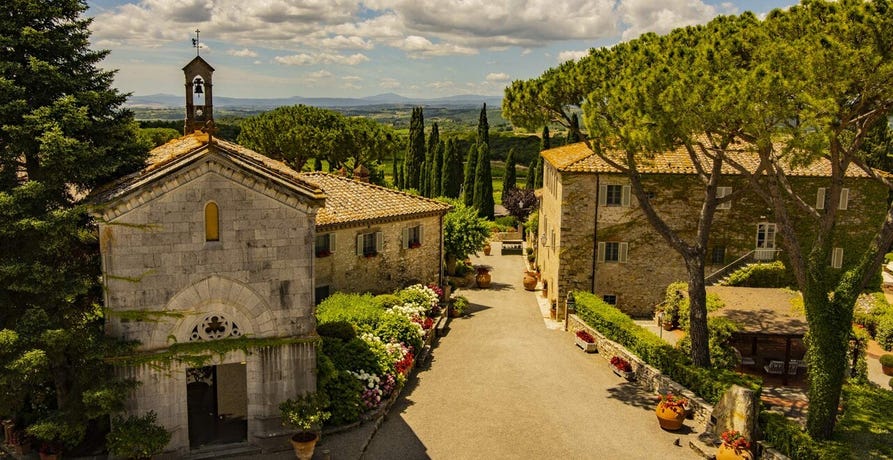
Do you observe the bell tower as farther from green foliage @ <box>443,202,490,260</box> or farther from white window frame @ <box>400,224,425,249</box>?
green foliage @ <box>443,202,490,260</box>

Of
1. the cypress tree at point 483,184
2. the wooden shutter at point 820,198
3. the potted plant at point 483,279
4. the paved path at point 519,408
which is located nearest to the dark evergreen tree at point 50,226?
the paved path at point 519,408

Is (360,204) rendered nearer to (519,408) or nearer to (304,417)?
(519,408)

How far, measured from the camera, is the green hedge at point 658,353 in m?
21.3

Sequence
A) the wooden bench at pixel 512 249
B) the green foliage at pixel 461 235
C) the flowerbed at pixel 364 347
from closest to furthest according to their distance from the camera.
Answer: the flowerbed at pixel 364 347 < the green foliage at pixel 461 235 < the wooden bench at pixel 512 249

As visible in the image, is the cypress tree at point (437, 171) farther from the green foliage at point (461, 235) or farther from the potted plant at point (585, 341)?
the potted plant at point (585, 341)

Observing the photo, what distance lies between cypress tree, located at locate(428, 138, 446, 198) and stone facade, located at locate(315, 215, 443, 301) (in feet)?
119

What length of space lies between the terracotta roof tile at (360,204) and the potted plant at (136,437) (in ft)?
39.1

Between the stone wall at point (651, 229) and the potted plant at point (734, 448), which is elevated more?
the stone wall at point (651, 229)

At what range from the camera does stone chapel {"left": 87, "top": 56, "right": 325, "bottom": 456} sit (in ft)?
55.2

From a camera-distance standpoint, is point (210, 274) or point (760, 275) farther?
point (760, 275)

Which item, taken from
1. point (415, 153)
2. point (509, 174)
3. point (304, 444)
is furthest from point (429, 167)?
point (304, 444)

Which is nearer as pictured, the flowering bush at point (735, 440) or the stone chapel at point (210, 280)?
the stone chapel at point (210, 280)

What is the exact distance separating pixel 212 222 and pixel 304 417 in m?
5.82

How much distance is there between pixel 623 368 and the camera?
83.6 feet
